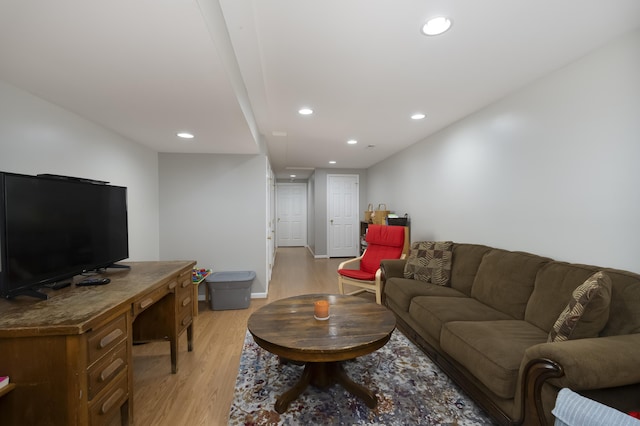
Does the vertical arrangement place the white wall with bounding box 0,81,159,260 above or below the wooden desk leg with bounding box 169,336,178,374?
above

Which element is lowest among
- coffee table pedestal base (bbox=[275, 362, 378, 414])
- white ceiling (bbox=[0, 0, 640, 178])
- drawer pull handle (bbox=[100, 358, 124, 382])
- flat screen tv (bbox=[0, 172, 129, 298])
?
coffee table pedestal base (bbox=[275, 362, 378, 414])

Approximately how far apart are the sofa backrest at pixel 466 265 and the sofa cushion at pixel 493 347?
701 millimetres

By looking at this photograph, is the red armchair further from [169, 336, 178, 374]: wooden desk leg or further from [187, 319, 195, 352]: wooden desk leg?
[169, 336, 178, 374]: wooden desk leg

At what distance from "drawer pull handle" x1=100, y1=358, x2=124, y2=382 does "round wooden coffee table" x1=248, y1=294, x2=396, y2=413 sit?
0.68 meters

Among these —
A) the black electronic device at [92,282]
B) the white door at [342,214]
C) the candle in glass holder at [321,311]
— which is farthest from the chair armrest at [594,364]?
the white door at [342,214]

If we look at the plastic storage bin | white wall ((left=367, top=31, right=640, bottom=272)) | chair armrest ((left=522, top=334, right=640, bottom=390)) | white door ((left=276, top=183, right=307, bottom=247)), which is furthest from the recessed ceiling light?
white door ((left=276, top=183, right=307, bottom=247))

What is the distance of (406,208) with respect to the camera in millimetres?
4559

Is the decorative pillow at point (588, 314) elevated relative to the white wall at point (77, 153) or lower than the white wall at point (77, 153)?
lower

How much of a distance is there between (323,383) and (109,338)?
1.30 m

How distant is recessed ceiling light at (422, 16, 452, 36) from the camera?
4.85ft

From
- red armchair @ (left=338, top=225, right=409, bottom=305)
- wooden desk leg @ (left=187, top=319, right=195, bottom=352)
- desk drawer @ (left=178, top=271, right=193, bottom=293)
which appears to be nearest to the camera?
desk drawer @ (left=178, top=271, right=193, bottom=293)

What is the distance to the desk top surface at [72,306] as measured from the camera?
3.41ft

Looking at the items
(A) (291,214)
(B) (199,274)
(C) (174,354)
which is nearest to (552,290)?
(C) (174,354)

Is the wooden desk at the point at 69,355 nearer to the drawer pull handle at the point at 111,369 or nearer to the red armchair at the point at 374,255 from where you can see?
the drawer pull handle at the point at 111,369
